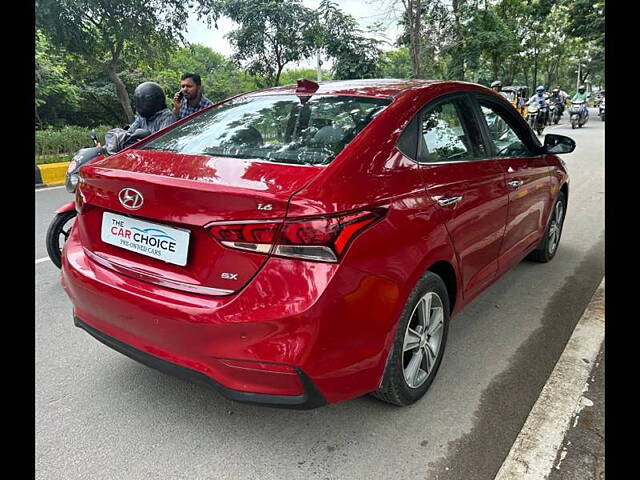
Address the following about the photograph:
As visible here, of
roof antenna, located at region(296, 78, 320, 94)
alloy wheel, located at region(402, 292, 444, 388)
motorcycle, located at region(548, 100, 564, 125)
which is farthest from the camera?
motorcycle, located at region(548, 100, 564, 125)

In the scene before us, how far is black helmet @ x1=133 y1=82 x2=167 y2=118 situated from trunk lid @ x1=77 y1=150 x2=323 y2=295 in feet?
8.90

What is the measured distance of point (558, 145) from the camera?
3889 millimetres

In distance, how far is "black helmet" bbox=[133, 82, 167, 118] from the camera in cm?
476

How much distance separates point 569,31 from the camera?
28688 mm

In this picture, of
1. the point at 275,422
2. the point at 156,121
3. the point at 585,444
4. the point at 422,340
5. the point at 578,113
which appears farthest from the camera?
the point at 578,113

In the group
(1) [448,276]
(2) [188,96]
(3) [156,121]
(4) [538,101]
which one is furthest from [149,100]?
(4) [538,101]

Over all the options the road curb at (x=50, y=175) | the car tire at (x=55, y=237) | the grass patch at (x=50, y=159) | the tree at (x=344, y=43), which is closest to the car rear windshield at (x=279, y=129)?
the car tire at (x=55, y=237)

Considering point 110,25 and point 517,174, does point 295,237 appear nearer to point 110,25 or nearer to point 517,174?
point 517,174

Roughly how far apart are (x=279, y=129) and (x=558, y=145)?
94.8 inches

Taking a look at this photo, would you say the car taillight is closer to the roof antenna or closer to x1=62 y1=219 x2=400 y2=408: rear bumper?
x1=62 y1=219 x2=400 y2=408: rear bumper

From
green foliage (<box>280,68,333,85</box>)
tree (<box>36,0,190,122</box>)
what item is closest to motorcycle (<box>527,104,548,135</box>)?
green foliage (<box>280,68,333,85</box>)
